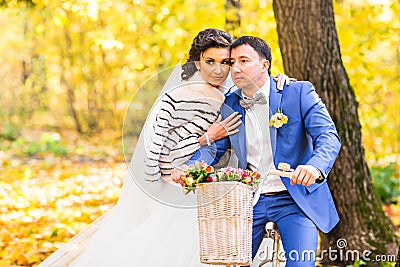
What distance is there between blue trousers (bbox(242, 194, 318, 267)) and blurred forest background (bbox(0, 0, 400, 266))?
752mm

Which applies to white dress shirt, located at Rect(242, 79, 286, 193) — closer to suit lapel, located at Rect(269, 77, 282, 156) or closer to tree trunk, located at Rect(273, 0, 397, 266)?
suit lapel, located at Rect(269, 77, 282, 156)

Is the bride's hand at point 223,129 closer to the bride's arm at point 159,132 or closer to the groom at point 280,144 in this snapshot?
the groom at point 280,144

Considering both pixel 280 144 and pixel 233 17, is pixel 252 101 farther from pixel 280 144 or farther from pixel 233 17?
pixel 233 17

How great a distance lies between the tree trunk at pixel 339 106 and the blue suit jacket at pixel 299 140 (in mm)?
2102

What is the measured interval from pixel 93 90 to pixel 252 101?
16473 millimetres

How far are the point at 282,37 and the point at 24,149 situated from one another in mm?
11061

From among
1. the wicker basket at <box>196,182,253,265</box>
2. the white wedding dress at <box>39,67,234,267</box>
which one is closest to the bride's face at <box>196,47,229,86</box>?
the wicker basket at <box>196,182,253,265</box>

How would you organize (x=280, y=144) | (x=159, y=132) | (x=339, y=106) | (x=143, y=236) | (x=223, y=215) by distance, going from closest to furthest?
(x=223, y=215), (x=159, y=132), (x=280, y=144), (x=143, y=236), (x=339, y=106)

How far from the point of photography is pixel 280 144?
→ 10.7 feet

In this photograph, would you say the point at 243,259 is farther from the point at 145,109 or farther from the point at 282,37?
the point at 282,37

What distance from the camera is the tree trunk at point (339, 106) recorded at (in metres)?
5.35

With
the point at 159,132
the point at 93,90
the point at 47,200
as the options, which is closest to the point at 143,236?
the point at 159,132

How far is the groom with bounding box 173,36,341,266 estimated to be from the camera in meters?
3.09

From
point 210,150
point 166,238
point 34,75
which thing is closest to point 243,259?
point 210,150
